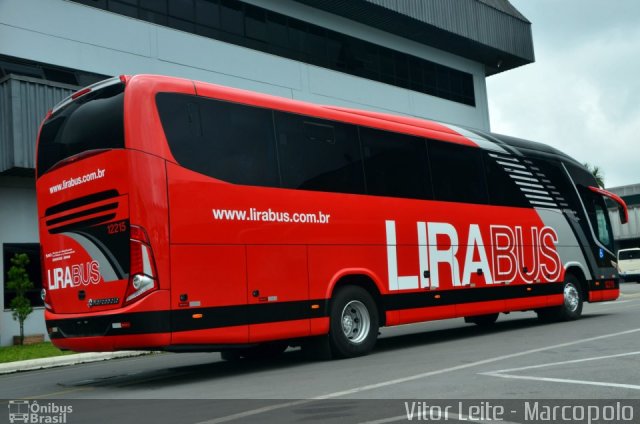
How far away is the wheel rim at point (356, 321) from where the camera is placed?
10789 mm

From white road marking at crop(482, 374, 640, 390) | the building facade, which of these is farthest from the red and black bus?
the building facade

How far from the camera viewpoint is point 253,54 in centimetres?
2377

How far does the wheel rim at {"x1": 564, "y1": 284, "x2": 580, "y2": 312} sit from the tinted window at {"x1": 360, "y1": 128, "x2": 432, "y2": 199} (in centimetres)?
526

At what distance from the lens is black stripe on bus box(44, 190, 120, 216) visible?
8.87 m

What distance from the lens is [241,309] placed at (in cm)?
919

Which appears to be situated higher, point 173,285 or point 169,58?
point 169,58

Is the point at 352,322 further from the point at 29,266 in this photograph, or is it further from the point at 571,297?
the point at 29,266

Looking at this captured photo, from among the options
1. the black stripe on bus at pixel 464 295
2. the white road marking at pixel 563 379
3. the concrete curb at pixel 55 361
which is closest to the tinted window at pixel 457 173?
the black stripe on bus at pixel 464 295

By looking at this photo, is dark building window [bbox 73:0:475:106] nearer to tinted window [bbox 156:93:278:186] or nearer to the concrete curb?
the concrete curb

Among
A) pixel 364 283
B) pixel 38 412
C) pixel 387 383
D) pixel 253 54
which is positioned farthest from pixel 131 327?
pixel 253 54

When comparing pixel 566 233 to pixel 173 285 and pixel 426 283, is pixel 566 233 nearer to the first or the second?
pixel 426 283

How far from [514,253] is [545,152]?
3157 mm

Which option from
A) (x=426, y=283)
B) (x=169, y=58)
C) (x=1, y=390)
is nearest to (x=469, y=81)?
(x=169, y=58)

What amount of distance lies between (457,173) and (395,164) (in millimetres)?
1863
